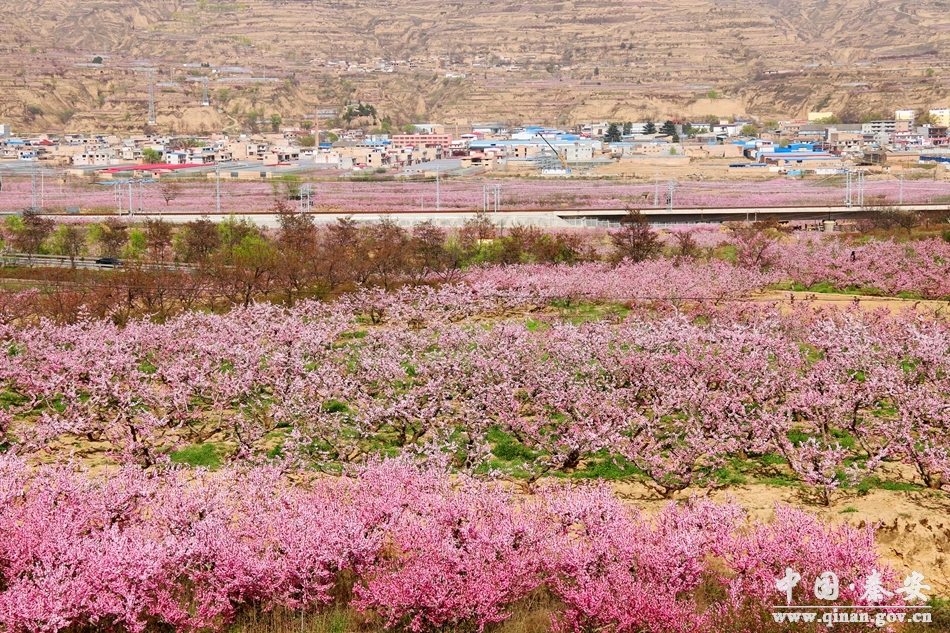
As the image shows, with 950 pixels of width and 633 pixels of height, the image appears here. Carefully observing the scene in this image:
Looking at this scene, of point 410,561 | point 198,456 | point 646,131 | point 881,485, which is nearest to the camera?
point 410,561

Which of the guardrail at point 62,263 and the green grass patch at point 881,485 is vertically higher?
the guardrail at point 62,263

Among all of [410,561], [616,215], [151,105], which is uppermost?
[151,105]

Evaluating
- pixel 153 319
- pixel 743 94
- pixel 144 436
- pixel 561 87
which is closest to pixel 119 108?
pixel 561 87

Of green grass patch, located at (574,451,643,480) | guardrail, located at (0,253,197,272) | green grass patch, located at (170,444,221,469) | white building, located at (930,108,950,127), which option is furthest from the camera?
white building, located at (930,108,950,127)

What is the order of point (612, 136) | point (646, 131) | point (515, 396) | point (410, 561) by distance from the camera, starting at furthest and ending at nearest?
point (646, 131) < point (612, 136) < point (515, 396) < point (410, 561)

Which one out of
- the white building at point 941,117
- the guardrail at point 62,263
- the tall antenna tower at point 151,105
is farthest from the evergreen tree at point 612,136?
the guardrail at point 62,263

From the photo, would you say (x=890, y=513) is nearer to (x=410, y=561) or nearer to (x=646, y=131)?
(x=410, y=561)

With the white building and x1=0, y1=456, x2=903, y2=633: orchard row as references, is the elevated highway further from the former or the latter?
the white building

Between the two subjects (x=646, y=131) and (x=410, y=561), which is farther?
(x=646, y=131)

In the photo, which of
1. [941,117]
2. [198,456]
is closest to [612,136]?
[941,117]

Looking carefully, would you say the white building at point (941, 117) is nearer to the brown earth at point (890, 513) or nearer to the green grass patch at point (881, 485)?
the green grass patch at point (881, 485)

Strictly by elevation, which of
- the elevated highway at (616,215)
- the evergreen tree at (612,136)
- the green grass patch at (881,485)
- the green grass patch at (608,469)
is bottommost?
the green grass patch at (608,469)

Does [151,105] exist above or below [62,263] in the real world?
above

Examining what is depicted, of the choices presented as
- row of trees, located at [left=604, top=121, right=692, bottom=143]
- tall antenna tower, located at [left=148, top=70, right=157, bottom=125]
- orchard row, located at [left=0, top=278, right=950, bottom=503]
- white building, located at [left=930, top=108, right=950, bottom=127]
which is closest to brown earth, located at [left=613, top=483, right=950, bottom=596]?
orchard row, located at [left=0, top=278, right=950, bottom=503]
